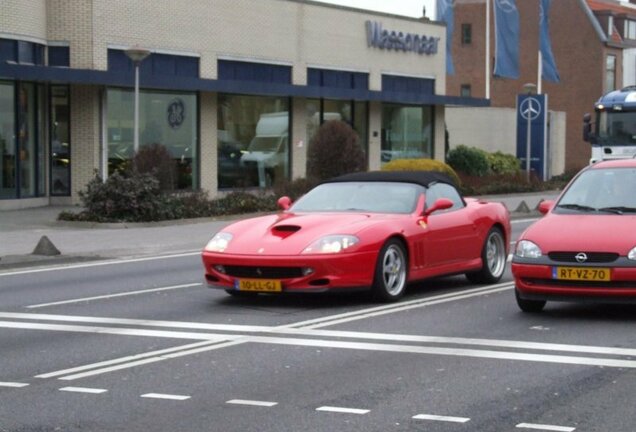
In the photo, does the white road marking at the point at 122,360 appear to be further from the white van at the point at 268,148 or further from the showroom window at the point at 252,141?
the white van at the point at 268,148

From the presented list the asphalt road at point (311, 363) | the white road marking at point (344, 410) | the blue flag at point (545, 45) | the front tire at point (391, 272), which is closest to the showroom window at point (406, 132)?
the blue flag at point (545, 45)

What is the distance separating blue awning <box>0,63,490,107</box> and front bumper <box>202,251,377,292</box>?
17801 millimetres

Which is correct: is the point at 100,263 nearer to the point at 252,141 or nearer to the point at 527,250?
the point at 527,250

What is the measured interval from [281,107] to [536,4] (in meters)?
33.6

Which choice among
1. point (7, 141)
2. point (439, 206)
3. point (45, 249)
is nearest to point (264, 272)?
point (439, 206)

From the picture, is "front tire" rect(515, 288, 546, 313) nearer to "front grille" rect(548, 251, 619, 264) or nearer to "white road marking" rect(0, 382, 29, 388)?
"front grille" rect(548, 251, 619, 264)

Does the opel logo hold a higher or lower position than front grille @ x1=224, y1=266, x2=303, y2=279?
higher

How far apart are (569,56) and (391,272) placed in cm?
5777

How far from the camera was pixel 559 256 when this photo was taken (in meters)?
11.8

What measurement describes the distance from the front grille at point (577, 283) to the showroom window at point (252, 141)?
26.0 metres

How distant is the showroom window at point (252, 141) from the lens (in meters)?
37.8

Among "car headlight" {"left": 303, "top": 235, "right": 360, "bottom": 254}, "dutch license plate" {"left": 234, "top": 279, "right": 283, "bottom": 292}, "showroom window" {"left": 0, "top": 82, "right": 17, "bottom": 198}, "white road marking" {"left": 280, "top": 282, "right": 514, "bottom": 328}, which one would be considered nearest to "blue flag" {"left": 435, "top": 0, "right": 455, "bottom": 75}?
"showroom window" {"left": 0, "top": 82, "right": 17, "bottom": 198}

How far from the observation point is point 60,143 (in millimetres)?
32906

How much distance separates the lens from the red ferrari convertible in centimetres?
1275
